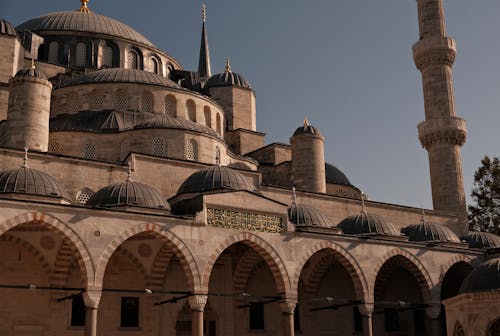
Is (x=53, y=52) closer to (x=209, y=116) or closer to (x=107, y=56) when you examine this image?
(x=107, y=56)

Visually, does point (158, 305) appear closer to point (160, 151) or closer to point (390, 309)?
point (160, 151)

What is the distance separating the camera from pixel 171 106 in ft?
69.7

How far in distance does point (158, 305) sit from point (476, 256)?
9.55m

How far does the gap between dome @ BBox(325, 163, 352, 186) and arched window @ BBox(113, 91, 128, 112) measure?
8.05 m

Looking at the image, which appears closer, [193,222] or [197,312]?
[197,312]

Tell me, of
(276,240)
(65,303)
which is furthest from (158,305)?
(276,240)

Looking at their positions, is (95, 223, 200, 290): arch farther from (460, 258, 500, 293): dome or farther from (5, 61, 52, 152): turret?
(460, 258, 500, 293): dome

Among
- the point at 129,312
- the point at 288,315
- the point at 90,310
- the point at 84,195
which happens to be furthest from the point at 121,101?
the point at 90,310

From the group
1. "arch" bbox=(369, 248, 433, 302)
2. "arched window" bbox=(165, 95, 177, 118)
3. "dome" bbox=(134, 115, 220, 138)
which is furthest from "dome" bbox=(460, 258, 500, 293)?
"arched window" bbox=(165, 95, 177, 118)

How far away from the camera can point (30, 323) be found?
14.7m

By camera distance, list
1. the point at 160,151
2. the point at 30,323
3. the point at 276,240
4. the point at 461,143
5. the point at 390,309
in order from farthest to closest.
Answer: the point at 461,143 → the point at 390,309 → the point at 160,151 → the point at 276,240 → the point at 30,323

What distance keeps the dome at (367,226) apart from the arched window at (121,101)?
743cm

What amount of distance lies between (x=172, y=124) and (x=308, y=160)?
4.80m

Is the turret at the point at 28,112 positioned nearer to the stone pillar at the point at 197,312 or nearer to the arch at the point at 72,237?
the arch at the point at 72,237
